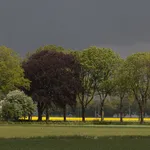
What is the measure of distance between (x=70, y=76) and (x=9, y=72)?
14.5m

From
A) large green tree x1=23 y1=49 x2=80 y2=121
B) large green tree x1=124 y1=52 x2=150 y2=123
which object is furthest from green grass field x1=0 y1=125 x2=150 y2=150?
large green tree x1=124 y1=52 x2=150 y2=123

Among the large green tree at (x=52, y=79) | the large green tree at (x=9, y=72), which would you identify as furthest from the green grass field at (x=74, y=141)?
the large green tree at (x=52, y=79)

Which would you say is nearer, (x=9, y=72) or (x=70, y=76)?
(x=9, y=72)

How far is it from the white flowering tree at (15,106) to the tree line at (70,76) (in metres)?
0.19

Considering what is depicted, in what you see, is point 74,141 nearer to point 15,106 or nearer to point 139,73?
point 15,106

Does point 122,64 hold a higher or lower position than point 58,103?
higher

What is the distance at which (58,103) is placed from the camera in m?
94.6

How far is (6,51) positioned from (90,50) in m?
21.6

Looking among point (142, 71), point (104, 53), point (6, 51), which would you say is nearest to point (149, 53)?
point (142, 71)

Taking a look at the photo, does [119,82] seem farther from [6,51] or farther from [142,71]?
[6,51]

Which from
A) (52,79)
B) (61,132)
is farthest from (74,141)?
(52,79)

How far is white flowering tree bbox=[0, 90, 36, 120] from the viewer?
78.6m

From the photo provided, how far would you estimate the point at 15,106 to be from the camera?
79.6m

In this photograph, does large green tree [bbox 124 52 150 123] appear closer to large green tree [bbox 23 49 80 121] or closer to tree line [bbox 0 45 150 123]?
tree line [bbox 0 45 150 123]
